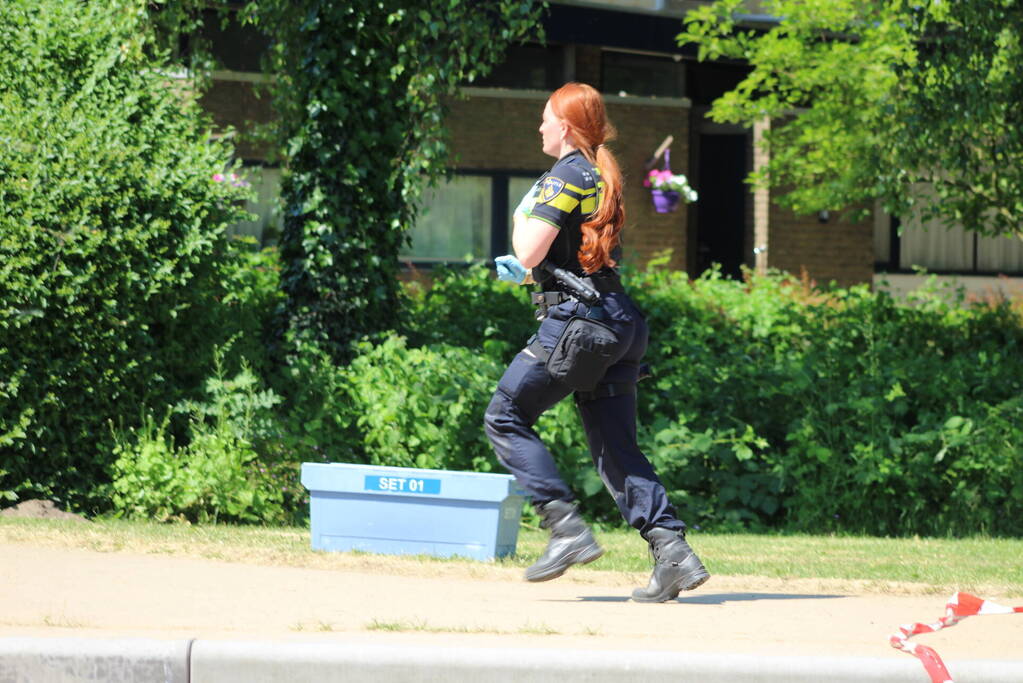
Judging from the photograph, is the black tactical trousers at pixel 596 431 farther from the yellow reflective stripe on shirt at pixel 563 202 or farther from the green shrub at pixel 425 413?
the green shrub at pixel 425 413

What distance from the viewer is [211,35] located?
59.0 ft

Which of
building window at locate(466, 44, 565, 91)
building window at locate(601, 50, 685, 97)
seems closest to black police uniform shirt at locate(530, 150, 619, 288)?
building window at locate(466, 44, 565, 91)

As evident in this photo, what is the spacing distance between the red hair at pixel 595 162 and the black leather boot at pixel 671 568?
1.14m

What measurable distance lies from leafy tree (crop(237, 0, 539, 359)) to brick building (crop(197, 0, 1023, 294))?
6804 millimetres

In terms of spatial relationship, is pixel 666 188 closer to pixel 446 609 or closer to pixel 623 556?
pixel 623 556

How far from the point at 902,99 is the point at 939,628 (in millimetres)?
7801

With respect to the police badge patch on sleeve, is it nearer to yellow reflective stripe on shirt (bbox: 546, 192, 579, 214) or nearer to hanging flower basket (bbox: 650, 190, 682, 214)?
yellow reflective stripe on shirt (bbox: 546, 192, 579, 214)

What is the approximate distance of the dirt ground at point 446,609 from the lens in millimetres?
5000

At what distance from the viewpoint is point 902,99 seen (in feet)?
40.1

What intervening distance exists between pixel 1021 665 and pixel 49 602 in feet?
11.8

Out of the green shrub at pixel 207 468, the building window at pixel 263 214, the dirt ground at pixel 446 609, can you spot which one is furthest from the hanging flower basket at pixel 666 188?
the dirt ground at pixel 446 609

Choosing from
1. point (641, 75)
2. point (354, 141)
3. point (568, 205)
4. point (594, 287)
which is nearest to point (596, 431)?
point (594, 287)

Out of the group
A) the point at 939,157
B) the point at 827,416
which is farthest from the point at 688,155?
the point at 827,416

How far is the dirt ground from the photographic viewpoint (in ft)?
16.4
